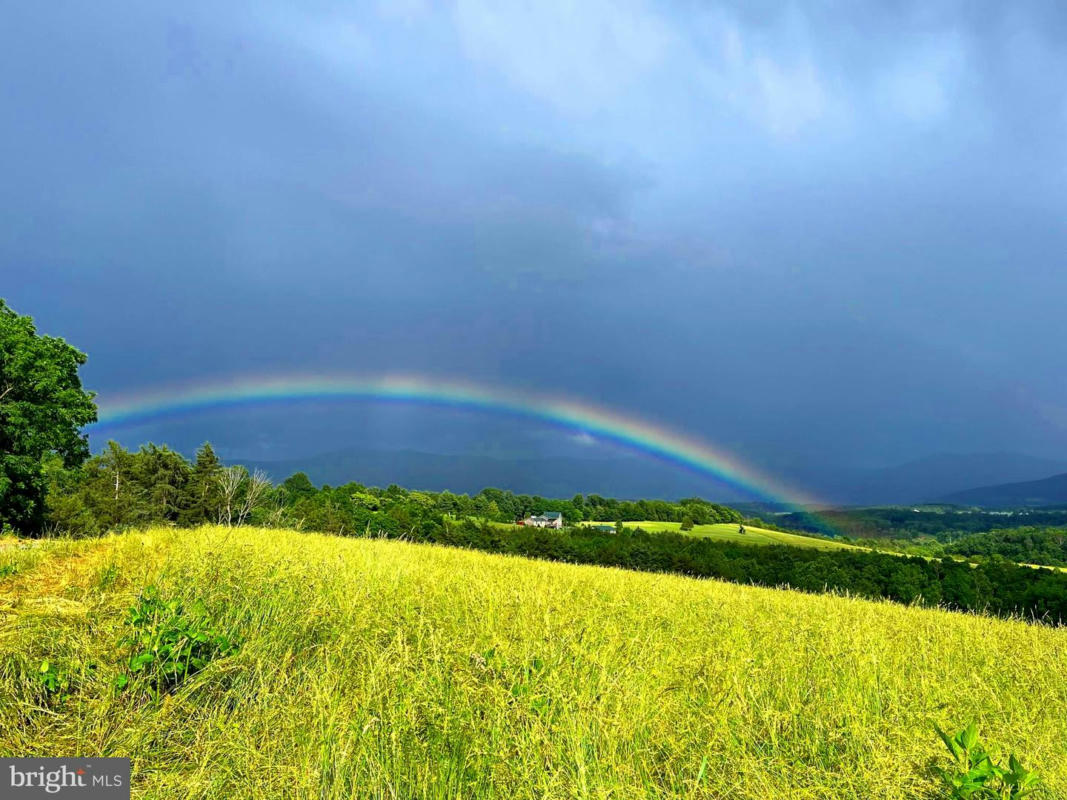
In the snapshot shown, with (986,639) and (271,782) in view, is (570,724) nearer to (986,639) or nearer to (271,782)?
(271,782)

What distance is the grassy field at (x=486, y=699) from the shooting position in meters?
2.71

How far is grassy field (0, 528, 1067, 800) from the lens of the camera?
271cm

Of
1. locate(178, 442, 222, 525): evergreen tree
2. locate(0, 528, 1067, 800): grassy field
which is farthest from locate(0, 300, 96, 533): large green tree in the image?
locate(0, 528, 1067, 800): grassy field

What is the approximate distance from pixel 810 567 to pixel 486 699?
32095 millimetres

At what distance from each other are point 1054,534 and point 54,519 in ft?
254

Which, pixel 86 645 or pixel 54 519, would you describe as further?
pixel 54 519

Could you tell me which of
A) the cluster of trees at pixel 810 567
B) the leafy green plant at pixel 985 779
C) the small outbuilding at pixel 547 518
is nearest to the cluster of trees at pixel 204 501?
the small outbuilding at pixel 547 518

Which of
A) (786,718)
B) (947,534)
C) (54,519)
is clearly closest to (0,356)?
(54,519)

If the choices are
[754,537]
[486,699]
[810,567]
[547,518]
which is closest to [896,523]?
[754,537]

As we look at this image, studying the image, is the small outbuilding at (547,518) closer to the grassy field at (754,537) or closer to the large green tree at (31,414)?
the grassy field at (754,537)

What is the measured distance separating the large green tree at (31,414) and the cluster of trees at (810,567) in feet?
67.2

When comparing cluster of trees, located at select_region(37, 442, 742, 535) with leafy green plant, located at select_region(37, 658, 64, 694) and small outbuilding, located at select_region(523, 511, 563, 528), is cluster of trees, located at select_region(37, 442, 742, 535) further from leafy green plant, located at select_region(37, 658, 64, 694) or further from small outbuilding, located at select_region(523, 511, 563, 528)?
leafy green plant, located at select_region(37, 658, 64, 694)

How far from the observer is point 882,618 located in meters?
8.21

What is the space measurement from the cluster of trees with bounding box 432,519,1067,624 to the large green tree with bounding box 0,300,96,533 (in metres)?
20.5
